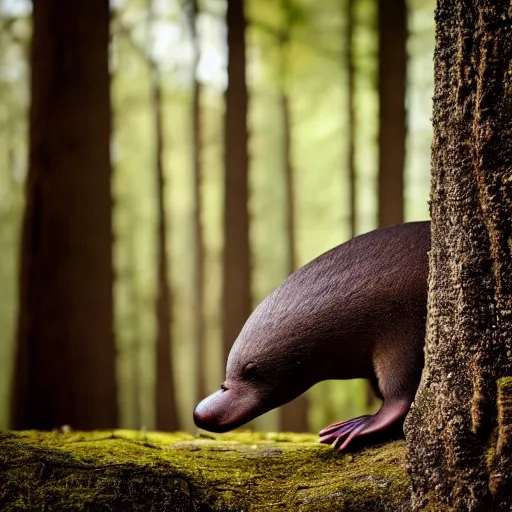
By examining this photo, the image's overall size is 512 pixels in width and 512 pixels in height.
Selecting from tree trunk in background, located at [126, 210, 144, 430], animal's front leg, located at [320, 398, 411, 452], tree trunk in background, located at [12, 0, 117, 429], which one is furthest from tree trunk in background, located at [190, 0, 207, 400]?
animal's front leg, located at [320, 398, 411, 452]

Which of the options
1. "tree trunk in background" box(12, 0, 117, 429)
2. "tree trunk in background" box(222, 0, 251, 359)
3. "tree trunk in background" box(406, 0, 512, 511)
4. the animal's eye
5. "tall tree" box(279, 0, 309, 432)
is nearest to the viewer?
"tree trunk in background" box(406, 0, 512, 511)

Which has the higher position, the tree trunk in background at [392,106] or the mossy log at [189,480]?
the tree trunk in background at [392,106]

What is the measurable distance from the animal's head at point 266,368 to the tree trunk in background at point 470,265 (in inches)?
13.5

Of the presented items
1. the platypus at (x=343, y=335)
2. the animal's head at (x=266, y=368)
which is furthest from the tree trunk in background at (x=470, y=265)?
the animal's head at (x=266, y=368)

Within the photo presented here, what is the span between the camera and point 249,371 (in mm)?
1449

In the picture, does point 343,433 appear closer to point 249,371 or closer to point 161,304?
point 249,371

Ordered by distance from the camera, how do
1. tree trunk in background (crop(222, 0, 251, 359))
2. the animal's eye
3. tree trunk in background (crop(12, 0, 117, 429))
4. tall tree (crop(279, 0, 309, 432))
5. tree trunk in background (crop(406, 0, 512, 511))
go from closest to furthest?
tree trunk in background (crop(406, 0, 512, 511))
the animal's eye
tree trunk in background (crop(12, 0, 117, 429))
tree trunk in background (crop(222, 0, 251, 359))
tall tree (crop(279, 0, 309, 432))

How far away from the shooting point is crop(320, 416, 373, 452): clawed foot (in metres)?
1.36

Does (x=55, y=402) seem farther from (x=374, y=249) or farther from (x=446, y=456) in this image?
(x=446, y=456)

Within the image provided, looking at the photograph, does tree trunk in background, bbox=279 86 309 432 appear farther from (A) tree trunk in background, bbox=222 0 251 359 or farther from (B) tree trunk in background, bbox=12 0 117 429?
(B) tree trunk in background, bbox=12 0 117 429

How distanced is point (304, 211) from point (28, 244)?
5.42 feet

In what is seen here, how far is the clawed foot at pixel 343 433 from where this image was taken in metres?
1.36

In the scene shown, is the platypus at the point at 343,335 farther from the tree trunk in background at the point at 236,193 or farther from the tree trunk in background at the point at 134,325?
the tree trunk in background at the point at 134,325

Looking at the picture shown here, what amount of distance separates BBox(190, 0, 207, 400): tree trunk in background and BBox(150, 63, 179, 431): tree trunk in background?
173 mm
